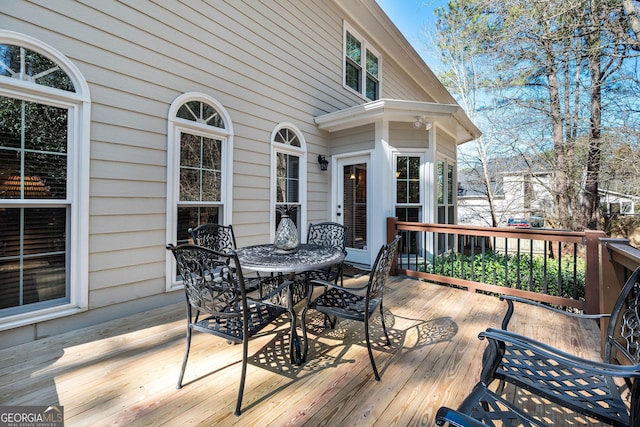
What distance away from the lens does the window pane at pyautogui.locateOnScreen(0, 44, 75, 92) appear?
228 cm

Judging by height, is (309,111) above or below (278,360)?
above

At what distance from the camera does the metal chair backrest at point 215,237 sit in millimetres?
3023

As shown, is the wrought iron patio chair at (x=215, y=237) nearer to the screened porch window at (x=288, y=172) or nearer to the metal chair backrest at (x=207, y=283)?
the metal chair backrest at (x=207, y=283)

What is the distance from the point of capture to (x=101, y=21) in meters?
2.74

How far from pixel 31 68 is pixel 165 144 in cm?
116

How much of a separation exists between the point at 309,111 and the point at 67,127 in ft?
11.8

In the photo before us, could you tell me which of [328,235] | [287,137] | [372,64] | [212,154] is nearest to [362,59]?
[372,64]

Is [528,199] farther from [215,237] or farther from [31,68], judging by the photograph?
[31,68]

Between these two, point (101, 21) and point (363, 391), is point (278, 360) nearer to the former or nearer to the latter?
point (363, 391)

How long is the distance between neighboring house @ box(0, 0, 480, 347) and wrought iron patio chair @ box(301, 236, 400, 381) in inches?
78.3

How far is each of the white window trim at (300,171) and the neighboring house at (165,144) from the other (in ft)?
0.08

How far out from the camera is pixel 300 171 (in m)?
5.10

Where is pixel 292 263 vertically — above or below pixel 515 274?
above

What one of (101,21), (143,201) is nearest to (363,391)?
(143,201)
